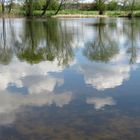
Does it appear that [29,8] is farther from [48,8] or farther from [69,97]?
[69,97]

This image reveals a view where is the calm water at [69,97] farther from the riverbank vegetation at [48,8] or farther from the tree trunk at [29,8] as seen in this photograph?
the riverbank vegetation at [48,8]

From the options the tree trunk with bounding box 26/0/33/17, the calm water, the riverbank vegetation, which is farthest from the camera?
the riverbank vegetation

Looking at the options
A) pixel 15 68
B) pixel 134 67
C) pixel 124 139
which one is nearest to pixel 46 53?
pixel 15 68

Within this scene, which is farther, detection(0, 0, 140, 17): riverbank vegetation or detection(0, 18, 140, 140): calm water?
detection(0, 0, 140, 17): riverbank vegetation

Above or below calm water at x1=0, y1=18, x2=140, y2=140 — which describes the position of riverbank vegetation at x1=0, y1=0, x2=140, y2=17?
above

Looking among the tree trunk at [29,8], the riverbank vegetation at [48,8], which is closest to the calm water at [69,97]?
the tree trunk at [29,8]

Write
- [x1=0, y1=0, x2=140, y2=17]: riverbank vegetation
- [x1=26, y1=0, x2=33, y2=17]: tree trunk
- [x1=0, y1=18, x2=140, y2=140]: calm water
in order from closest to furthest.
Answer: [x1=0, y1=18, x2=140, y2=140]: calm water
[x1=26, y1=0, x2=33, y2=17]: tree trunk
[x1=0, y1=0, x2=140, y2=17]: riverbank vegetation

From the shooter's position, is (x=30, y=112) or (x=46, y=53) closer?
(x=30, y=112)

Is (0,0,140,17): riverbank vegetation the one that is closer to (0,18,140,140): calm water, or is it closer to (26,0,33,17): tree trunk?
(26,0,33,17): tree trunk

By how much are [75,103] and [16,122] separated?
1.73 metres

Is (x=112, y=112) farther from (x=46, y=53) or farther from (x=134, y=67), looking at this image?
(x=46, y=53)

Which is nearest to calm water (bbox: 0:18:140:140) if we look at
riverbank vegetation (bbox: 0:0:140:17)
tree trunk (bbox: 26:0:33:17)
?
tree trunk (bbox: 26:0:33:17)

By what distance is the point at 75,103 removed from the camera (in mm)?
8445

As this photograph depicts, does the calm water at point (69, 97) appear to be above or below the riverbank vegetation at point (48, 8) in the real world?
below
